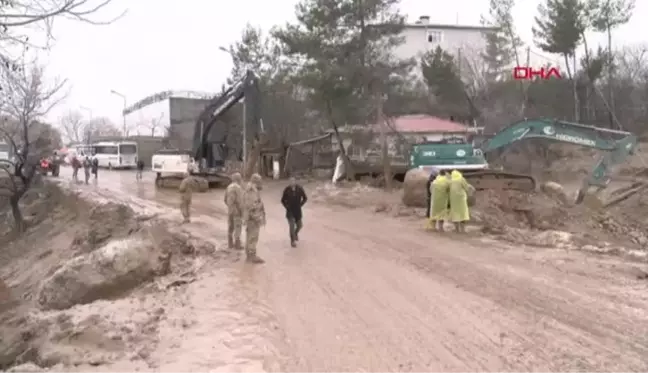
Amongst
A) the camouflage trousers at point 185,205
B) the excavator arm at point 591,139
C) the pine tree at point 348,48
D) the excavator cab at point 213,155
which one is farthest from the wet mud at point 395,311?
the excavator cab at point 213,155

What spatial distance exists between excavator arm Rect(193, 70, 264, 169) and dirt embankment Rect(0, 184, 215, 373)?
12.6 metres

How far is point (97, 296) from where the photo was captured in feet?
42.4

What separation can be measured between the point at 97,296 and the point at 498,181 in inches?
662

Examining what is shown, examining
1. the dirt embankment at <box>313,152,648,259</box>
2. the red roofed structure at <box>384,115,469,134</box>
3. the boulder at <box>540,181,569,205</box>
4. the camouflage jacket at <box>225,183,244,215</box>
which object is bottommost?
the dirt embankment at <box>313,152,648,259</box>

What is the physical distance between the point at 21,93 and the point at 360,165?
17299 mm

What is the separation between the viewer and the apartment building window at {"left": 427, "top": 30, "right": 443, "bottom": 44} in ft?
268

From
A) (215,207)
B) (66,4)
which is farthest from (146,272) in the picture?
(215,207)

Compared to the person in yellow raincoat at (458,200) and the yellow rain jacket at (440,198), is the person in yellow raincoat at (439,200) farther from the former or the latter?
the person in yellow raincoat at (458,200)

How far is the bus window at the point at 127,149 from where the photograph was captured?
6519 centimetres

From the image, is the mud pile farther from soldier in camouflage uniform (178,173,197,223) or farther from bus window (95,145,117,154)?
bus window (95,145,117,154)

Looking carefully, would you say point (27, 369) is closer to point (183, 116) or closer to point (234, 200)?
point (234, 200)

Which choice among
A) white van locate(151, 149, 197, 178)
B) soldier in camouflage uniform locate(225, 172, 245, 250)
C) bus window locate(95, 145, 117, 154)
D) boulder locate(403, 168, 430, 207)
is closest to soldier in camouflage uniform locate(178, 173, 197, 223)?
soldier in camouflage uniform locate(225, 172, 245, 250)

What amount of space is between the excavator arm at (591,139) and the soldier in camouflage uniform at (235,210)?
1318 centimetres

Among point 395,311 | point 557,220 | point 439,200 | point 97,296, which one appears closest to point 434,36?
point 557,220
